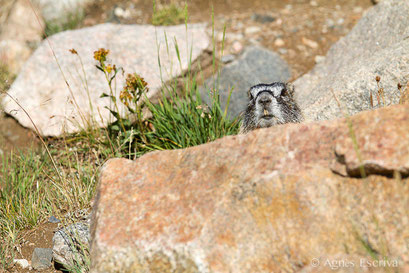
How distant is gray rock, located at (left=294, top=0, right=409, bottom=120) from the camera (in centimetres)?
405

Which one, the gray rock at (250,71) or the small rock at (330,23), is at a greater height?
the small rock at (330,23)

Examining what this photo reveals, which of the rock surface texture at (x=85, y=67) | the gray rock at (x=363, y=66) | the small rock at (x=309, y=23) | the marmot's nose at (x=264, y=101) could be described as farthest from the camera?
the small rock at (x=309, y=23)

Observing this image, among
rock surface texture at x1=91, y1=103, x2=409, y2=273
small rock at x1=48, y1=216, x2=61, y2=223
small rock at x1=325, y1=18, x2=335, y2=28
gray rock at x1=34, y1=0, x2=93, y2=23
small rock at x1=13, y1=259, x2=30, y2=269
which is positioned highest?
gray rock at x1=34, y1=0, x2=93, y2=23

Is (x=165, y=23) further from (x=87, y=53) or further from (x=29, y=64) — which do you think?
(x=29, y=64)

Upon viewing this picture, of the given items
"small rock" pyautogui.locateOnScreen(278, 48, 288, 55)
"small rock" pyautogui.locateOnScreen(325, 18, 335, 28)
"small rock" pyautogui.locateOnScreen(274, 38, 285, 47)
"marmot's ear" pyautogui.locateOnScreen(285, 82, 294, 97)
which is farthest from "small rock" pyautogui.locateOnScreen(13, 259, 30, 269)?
"small rock" pyautogui.locateOnScreen(325, 18, 335, 28)

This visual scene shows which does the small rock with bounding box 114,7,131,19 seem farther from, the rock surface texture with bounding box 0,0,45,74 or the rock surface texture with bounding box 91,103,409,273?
the rock surface texture with bounding box 91,103,409,273

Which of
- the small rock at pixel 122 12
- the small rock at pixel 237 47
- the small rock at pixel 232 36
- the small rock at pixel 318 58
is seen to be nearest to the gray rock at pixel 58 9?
the small rock at pixel 122 12

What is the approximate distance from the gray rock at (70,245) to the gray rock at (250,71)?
3.03 m

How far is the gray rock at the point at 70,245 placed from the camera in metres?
3.29

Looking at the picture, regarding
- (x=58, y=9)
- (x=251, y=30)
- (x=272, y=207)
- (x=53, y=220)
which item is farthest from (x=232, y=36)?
(x=272, y=207)

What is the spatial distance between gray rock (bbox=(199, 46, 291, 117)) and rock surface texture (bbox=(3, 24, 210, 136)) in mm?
538

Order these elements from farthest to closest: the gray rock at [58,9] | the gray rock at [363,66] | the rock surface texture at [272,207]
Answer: the gray rock at [58,9] < the gray rock at [363,66] < the rock surface texture at [272,207]

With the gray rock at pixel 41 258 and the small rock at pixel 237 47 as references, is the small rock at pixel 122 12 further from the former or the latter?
the gray rock at pixel 41 258

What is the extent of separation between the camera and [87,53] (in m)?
6.21
